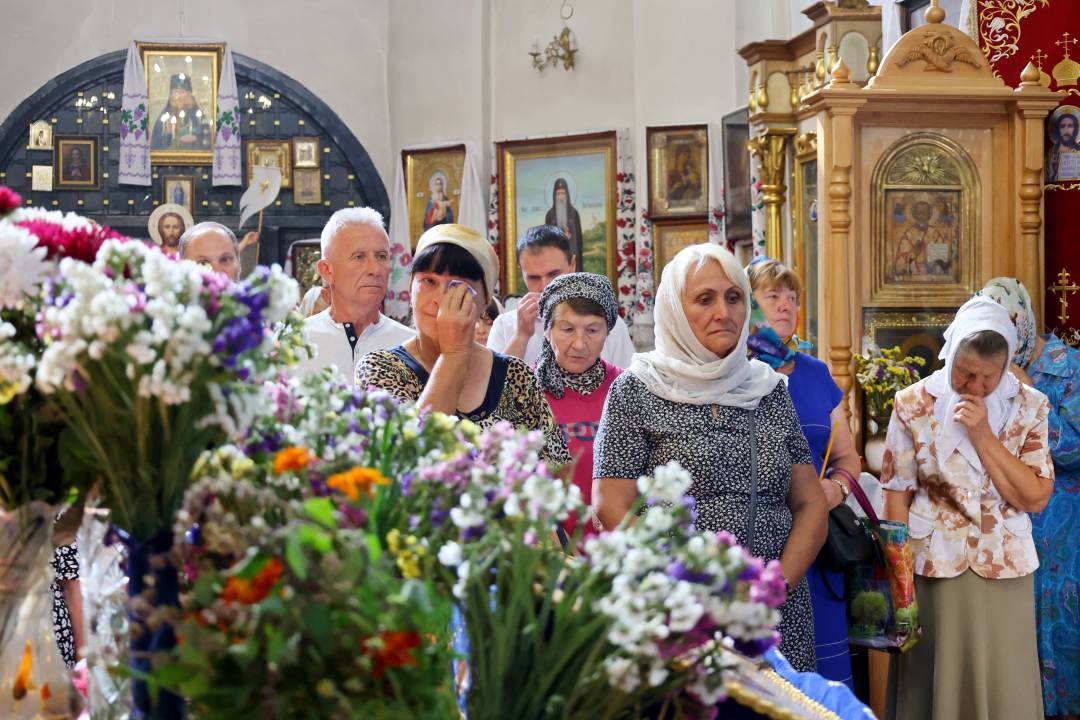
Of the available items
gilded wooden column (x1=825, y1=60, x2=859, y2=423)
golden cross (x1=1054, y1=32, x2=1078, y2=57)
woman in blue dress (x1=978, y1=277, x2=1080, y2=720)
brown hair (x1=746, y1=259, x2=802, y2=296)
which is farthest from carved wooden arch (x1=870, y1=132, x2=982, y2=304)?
brown hair (x1=746, y1=259, x2=802, y2=296)

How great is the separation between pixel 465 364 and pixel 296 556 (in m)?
1.74

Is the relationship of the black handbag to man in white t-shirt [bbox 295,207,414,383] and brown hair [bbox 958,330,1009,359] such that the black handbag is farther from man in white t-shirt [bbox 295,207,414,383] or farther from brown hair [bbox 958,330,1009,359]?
man in white t-shirt [bbox 295,207,414,383]

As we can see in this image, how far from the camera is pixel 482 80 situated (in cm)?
1405

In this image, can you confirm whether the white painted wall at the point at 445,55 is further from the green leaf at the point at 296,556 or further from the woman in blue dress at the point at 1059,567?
the green leaf at the point at 296,556

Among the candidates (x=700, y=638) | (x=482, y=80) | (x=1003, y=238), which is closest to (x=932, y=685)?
(x=1003, y=238)

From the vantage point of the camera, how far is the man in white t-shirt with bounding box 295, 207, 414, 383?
163 inches

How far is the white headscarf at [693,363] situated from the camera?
338cm

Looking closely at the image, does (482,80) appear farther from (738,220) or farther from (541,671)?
(541,671)

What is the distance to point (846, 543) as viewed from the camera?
405 centimetres

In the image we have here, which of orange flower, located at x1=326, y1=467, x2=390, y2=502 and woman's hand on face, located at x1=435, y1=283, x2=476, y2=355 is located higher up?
woman's hand on face, located at x1=435, y1=283, x2=476, y2=355

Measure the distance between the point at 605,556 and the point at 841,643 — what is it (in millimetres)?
2884

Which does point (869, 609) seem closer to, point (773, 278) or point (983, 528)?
point (983, 528)

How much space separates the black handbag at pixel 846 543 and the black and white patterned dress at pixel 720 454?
2.03ft

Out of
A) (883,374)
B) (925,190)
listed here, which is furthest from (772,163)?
(883,374)
